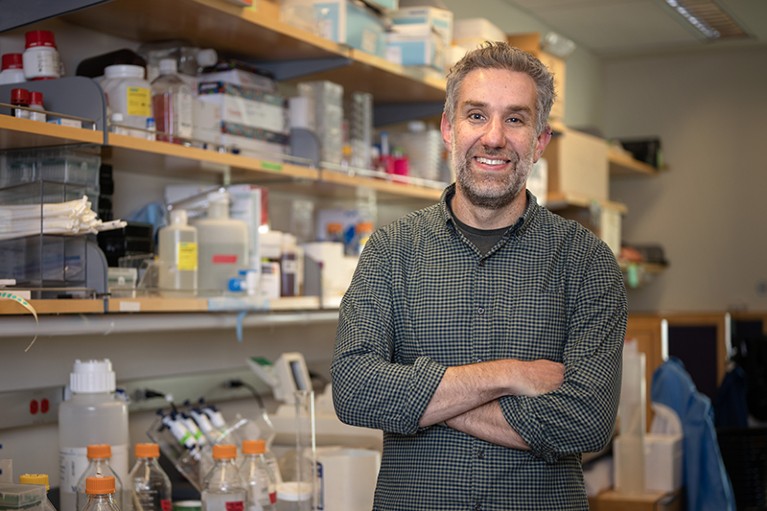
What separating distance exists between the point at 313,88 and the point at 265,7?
369 millimetres

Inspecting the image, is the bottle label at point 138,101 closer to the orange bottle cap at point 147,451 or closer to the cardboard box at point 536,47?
the orange bottle cap at point 147,451

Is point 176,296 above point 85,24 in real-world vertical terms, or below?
below

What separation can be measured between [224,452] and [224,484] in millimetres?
84

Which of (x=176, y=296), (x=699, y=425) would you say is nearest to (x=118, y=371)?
(x=176, y=296)

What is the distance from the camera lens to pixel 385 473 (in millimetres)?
1942

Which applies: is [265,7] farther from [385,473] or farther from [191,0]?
[385,473]

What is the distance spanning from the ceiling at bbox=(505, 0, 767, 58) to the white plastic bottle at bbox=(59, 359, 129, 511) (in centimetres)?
359

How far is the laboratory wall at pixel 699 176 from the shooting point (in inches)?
254

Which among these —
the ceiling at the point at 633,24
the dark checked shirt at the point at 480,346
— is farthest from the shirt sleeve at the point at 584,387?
the ceiling at the point at 633,24

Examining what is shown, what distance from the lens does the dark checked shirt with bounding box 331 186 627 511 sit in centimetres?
180

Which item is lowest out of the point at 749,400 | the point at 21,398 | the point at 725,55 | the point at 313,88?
the point at 749,400

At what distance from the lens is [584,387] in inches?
71.2

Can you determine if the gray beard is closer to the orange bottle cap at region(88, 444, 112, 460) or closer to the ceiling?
the orange bottle cap at region(88, 444, 112, 460)

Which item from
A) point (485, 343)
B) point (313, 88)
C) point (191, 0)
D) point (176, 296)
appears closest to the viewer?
point (485, 343)
